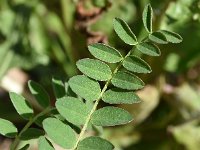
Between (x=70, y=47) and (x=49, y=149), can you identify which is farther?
(x=70, y=47)

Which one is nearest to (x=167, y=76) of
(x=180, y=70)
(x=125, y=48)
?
(x=180, y=70)

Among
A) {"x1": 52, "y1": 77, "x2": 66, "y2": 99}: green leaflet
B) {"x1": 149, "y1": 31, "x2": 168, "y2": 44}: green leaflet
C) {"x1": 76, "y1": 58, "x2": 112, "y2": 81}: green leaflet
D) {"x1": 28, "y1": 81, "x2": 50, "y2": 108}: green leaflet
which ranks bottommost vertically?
{"x1": 28, "y1": 81, "x2": 50, "y2": 108}: green leaflet

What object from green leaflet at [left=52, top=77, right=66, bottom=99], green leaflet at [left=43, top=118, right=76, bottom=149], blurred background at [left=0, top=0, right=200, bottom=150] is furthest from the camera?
blurred background at [left=0, top=0, right=200, bottom=150]

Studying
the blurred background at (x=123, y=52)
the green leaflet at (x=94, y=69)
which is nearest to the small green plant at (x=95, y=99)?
the green leaflet at (x=94, y=69)

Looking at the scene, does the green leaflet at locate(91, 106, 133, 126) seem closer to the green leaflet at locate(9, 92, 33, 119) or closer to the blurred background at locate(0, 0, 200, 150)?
the green leaflet at locate(9, 92, 33, 119)

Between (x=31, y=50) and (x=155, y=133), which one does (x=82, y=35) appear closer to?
(x=31, y=50)

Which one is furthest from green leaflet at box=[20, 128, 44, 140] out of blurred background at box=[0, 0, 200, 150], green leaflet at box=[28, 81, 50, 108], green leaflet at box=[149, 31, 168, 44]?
blurred background at box=[0, 0, 200, 150]

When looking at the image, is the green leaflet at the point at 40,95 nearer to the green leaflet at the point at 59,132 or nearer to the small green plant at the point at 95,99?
the small green plant at the point at 95,99
